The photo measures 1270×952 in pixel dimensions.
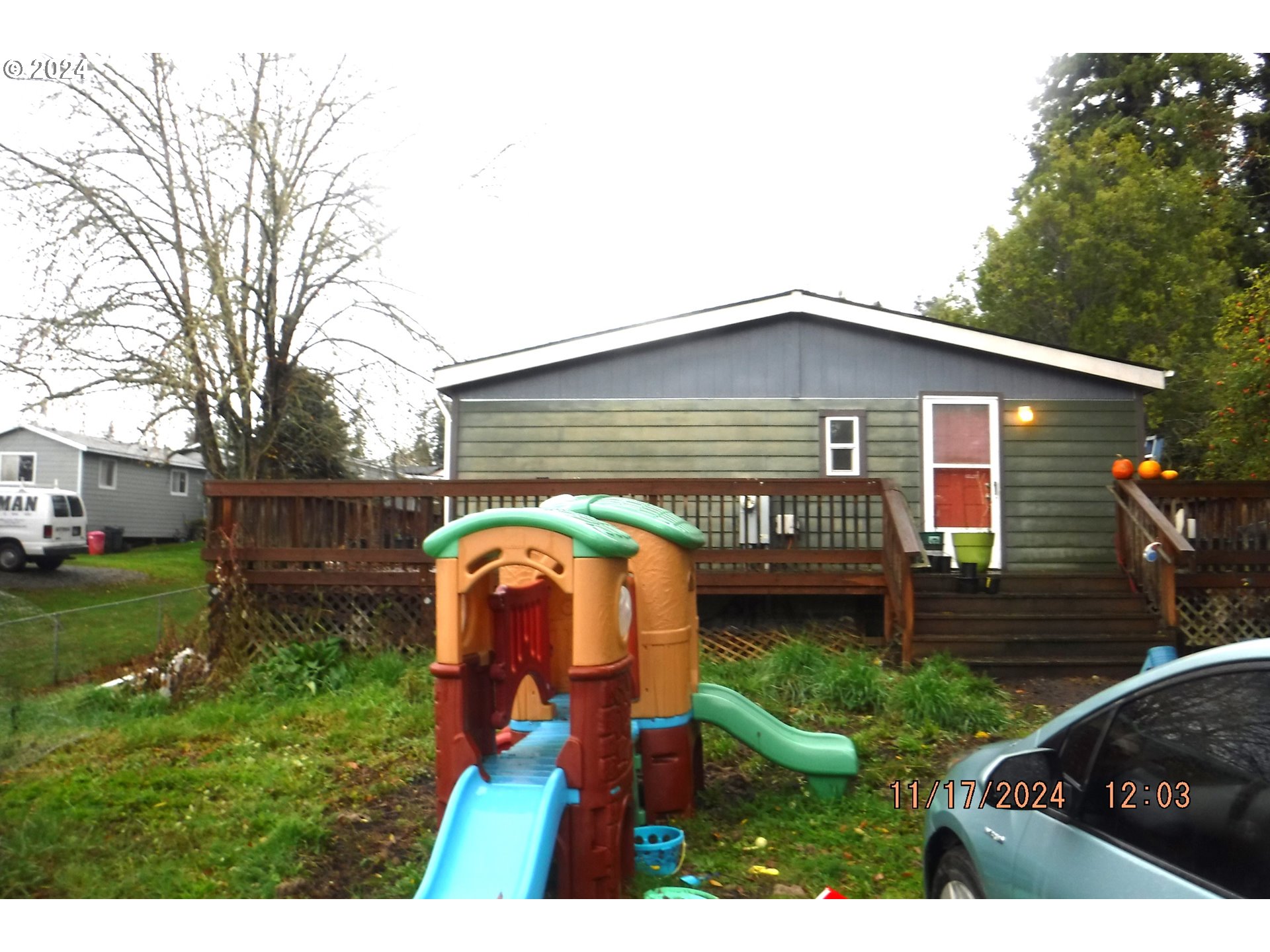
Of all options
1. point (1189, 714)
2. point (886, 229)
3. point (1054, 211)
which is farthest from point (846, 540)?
point (1054, 211)

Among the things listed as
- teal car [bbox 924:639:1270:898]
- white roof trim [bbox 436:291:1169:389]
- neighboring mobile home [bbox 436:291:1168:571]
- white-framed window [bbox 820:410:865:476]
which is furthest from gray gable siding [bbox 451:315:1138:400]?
teal car [bbox 924:639:1270:898]

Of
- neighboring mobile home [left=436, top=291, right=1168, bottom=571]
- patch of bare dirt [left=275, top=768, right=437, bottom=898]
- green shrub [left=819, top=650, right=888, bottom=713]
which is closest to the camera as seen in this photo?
patch of bare dirt [left=275, top=768, right=437, bottom=898]

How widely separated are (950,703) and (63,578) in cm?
633

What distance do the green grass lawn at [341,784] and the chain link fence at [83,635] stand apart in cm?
27

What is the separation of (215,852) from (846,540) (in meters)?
6.90

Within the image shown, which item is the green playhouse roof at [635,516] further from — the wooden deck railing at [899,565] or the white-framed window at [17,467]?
the white-framed window at [17,467]

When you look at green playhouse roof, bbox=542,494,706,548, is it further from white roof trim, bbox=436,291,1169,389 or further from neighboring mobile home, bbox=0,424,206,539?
white roof trim, bbox=436,291,1169,389

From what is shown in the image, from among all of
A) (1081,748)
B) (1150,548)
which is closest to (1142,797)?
(1081,748)

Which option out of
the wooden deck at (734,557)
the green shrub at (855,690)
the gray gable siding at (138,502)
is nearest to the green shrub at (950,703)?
the green shrub at (855,690)

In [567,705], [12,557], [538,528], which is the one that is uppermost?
[538,528]

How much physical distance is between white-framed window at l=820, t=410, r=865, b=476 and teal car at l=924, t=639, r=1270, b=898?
7352 mm

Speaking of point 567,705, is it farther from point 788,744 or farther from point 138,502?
point 138,502

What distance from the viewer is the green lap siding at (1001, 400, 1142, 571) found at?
10078 millimetres

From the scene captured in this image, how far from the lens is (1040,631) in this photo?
7.82m
